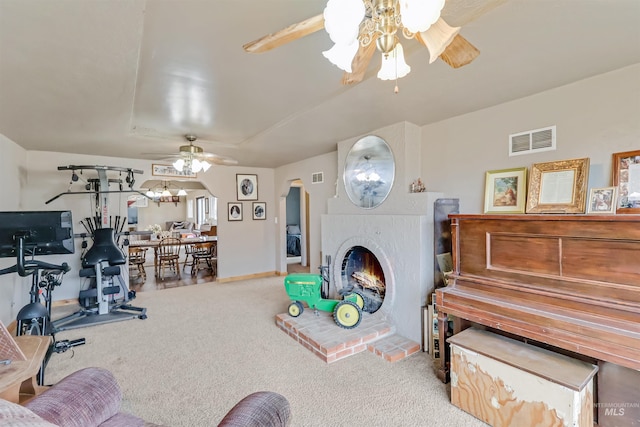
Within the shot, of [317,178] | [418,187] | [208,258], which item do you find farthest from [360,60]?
[208,258]

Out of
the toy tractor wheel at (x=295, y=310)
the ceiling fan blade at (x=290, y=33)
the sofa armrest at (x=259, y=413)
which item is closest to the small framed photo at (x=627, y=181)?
the ceiling fan blade at (x=290, y=33)

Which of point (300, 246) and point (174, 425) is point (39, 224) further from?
point (300, 246)

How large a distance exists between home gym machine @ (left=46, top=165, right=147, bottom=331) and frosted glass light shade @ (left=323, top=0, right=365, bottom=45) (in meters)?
4.20

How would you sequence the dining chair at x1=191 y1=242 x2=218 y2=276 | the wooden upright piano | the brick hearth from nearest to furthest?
the wooden upright piano → the brick hearth → the dining chair at x1=191 y1=242 x2=218 y2=276

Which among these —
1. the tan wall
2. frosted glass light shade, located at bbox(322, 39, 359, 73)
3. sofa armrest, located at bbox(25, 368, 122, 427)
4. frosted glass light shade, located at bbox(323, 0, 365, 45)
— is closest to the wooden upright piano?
the tan wall

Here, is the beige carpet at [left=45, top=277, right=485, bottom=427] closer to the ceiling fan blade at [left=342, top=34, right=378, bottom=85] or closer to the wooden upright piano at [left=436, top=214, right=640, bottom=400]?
the wooden upright piano at [left=436, top=214, right=640, bottom=400]

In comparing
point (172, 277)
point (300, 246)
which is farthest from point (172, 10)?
point (300, 246)

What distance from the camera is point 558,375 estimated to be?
1699 millimetres

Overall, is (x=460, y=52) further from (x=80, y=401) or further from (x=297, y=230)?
(x=297, y=230)

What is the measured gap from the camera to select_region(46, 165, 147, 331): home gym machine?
3.85 metres

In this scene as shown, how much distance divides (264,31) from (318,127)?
1.77 m

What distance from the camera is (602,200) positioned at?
200cm

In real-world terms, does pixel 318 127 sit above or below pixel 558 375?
above

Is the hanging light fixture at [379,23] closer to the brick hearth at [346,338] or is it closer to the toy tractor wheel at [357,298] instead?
the brick hearth at [346,338]
